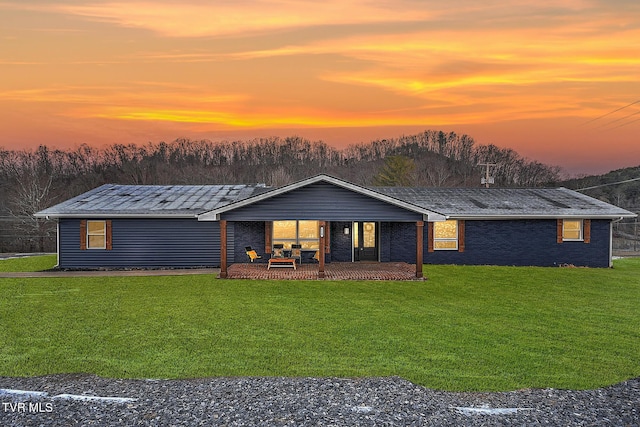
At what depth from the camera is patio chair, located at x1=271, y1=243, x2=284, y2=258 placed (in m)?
19.2

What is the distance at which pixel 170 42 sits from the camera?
20.0m

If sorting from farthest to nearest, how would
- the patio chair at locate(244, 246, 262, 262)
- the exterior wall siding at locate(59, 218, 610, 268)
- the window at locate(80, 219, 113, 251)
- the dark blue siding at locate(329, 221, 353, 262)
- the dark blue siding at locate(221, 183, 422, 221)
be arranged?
1. the dark blue siding at locate(329, 221, 353, 262)
2. the exterior wall siding at locate(59, 218, 610, 268)
3. the window at locate(80, 219, 113, 251)
4. the patio chair at locate(244, 246, 262, 262)
5. the dark blue siding at locate(221, 183, 422, 221)

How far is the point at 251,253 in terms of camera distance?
60.8ft

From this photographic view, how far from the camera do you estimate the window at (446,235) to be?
20.7m

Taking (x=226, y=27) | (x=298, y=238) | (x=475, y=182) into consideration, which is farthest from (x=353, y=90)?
(x=475, y=182)

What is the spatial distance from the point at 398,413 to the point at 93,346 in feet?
18.8

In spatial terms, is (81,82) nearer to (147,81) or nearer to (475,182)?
(147,81)

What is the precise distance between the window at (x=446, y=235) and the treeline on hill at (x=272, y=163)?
31214 mm

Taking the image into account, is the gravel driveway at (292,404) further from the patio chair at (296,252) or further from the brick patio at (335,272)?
the patio chair at (296,252)

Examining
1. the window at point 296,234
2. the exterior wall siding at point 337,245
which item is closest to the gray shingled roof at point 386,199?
the exterior wall siding at point 337,245

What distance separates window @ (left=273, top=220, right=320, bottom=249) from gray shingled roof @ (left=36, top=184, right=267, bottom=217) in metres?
2.88

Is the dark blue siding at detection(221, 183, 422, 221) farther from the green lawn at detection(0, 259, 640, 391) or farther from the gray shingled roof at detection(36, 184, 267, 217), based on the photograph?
the gray shingled roof at detection(36, 184, 267, 217)

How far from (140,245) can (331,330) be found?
40.4ft

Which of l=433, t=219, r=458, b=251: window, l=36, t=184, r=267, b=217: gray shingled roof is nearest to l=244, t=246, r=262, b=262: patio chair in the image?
l=36, t=184, r=267, b=217: gray shingled roof
